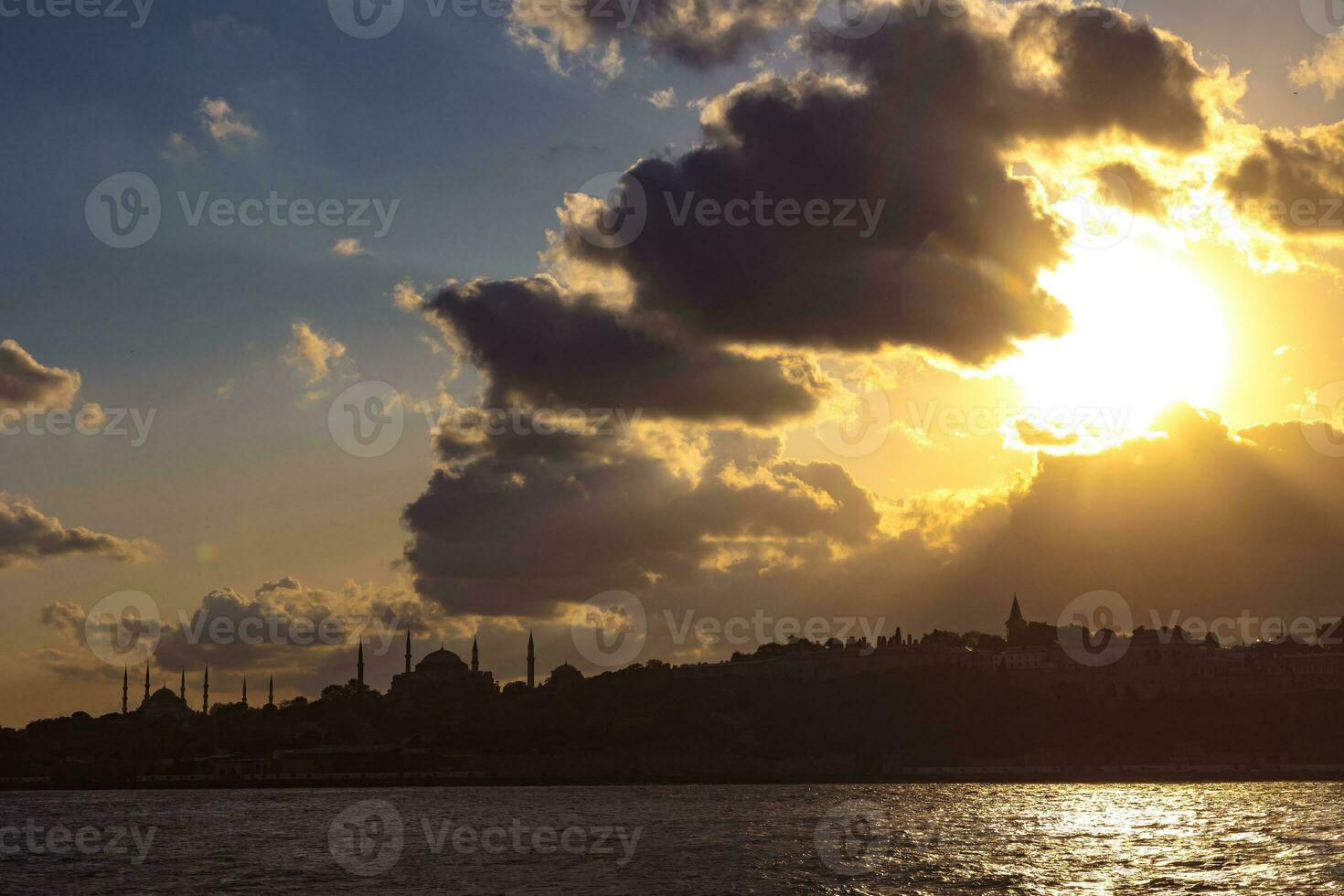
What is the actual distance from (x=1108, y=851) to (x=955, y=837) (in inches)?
454

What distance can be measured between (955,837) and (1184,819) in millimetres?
24372

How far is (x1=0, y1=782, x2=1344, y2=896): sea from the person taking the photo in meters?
77.9

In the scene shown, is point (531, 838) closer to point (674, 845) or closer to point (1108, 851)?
point (674, 845)

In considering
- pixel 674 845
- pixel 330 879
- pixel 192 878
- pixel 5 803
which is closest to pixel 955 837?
pixel 674 845

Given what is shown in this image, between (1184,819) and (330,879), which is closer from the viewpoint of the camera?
(330,879)

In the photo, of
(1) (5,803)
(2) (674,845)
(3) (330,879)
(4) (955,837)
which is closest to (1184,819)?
(4) (955,837)

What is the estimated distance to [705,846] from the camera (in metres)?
96.8

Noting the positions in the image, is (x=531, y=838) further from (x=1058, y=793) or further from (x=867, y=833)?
(x=1058, y=793)

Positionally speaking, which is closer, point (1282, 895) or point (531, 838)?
point (1282, 895)

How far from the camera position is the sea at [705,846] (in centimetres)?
7794

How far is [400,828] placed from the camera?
386 feet

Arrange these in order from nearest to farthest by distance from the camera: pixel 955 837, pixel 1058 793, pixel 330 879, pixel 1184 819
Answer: pixel 330 879 → pixel 955 837 → pixel 1184 819 → pixel 1058 793

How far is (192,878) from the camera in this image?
8369 cm

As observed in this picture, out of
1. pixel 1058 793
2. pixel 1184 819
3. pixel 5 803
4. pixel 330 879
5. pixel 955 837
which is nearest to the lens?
pixel 330 879
